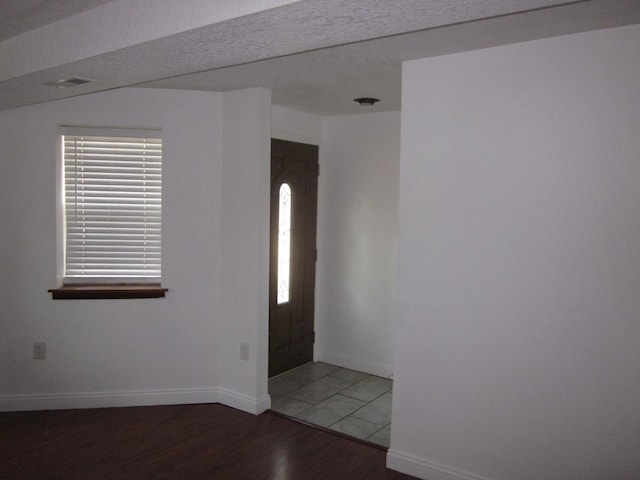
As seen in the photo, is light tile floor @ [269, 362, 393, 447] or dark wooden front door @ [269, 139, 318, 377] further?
dark wooden front door @ [269, 139, 318, 377]

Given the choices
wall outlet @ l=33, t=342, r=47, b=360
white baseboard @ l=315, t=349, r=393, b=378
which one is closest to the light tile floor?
white baseboard @ l=315, t=349, r=393, b=378

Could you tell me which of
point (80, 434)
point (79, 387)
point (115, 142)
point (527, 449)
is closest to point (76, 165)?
point (115, 142)

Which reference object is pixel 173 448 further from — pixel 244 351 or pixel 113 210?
pixel 113 210

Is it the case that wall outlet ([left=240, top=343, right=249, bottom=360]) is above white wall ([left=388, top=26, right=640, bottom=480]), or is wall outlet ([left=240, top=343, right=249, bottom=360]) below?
below

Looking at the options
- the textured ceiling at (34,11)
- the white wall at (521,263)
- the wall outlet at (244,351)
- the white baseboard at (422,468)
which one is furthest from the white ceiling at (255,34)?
the white baseboard at (422,468)

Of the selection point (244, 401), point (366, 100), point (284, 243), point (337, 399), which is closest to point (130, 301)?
point (244, 401)

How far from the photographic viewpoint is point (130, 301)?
12.7ft

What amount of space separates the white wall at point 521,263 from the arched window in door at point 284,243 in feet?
5.87

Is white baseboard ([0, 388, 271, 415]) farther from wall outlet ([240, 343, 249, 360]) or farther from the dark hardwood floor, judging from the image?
wall outlet ([240, 343, 249, 360])

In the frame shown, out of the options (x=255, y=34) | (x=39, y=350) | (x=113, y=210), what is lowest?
(x=39, y=350)

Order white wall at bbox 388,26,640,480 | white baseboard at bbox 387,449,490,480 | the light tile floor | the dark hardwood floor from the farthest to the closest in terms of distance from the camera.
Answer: the light tile floor, the dark hardwood floor, white baseboard at bbox 387,449,490,480, white wall at bbox 388,26,640,480

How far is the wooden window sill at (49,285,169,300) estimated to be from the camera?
3764 millimetres

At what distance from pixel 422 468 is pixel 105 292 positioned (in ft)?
8.25

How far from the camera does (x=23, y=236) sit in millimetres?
3742
